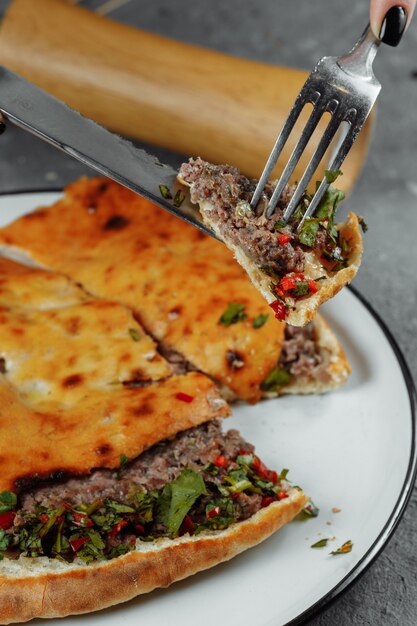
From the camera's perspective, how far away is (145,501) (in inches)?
162

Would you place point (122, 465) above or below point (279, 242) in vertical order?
below

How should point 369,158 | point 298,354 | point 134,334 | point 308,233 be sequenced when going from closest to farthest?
point 308,233
point 134,334
point 298,354
point 369,158

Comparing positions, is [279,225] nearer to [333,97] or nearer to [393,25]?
[333,97]

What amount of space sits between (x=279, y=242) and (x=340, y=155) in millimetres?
491

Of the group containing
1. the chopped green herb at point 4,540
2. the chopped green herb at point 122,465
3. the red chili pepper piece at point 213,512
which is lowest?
the chopped green herb at point 4,540

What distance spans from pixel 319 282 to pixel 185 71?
365 centimetres

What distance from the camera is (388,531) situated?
4.25 meters

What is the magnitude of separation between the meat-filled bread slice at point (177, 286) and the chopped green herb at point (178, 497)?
0.95m

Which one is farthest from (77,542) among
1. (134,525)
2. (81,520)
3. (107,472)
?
(107,472)

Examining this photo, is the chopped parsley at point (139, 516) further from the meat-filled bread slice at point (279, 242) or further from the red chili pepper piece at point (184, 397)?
the meat-filled bread slice at point (279, 242)

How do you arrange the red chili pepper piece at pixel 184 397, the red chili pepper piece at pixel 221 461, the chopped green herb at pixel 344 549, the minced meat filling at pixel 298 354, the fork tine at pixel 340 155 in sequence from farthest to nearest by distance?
1. the minced meat filling at pixel 298 354
2. the red chili pepper piece at pixel 184 397
3. the red chili pepper piece at pixel 221 461
4. the chopped green herb at pixel 344 549
5. the fork tine at pixel 340 155

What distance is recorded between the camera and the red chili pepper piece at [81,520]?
13.0 feet

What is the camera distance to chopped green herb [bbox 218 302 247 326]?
509cm

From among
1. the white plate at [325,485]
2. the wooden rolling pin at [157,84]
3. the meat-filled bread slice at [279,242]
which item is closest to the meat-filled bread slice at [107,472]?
the white plate at [325,485]
